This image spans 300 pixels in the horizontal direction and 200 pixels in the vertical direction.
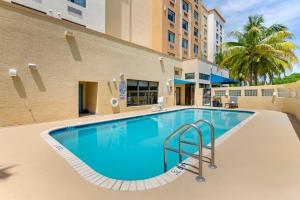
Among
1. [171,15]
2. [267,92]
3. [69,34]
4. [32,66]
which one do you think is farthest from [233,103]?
[32,66]

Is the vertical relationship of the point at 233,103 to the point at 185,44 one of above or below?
below

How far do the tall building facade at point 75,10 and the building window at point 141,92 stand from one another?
7466 mm

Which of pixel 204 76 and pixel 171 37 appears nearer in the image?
pixel 204 76

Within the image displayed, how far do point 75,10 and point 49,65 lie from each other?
862cm

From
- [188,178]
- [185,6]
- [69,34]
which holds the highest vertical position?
[185,6]

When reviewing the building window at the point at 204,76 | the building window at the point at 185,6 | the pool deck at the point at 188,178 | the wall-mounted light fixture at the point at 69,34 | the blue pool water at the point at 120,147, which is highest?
the building window at the point at 185,6

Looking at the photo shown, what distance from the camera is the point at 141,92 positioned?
1536cm

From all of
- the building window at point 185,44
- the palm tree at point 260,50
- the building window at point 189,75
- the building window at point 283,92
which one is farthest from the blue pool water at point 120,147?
the building window at point 185,44

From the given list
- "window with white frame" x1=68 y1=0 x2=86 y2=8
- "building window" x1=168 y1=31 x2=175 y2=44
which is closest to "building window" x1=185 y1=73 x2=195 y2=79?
"building window" x1=168 y1=31 x2=175 y2=44

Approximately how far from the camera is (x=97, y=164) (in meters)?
4.49

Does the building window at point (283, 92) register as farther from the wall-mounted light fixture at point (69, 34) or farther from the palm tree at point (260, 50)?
the wall-mounted light fixture at point (69, 34)

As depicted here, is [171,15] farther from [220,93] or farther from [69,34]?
[69,34]

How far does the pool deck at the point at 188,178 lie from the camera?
2.59m

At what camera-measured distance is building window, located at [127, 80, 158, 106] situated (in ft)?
46.8
